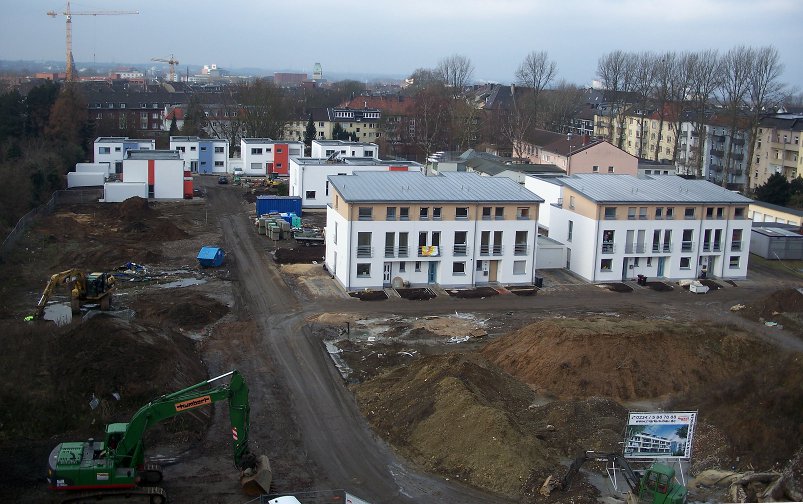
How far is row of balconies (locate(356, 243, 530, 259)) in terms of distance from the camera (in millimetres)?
29562

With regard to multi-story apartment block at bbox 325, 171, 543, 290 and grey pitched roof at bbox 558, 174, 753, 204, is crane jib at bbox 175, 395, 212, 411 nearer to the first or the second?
multi-story apartment block at bbox 325, 171, 543, 290

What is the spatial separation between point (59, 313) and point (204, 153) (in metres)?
38.5

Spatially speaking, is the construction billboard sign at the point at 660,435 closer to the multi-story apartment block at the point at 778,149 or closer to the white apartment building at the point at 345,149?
the white apartment building at the point at 345,149

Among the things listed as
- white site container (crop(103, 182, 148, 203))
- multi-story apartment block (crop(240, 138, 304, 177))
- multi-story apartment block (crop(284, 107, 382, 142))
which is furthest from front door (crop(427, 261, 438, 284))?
multi-story apartment block (crop(284, 107, 382, 142))

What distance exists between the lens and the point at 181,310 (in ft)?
82.5

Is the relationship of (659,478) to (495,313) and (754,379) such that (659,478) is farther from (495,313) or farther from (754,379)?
(495,313)

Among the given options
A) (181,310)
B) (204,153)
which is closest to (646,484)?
(181,310)

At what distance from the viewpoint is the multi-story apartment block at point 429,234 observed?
29.6 metres

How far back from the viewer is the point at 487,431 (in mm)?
15969

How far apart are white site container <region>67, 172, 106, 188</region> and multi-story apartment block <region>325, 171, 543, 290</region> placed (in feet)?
85.3

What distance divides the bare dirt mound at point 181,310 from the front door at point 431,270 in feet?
25.3

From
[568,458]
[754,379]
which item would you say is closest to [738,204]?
[754,379]

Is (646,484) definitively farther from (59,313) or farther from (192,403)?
(59,313)

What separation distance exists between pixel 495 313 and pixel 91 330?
1324cm
